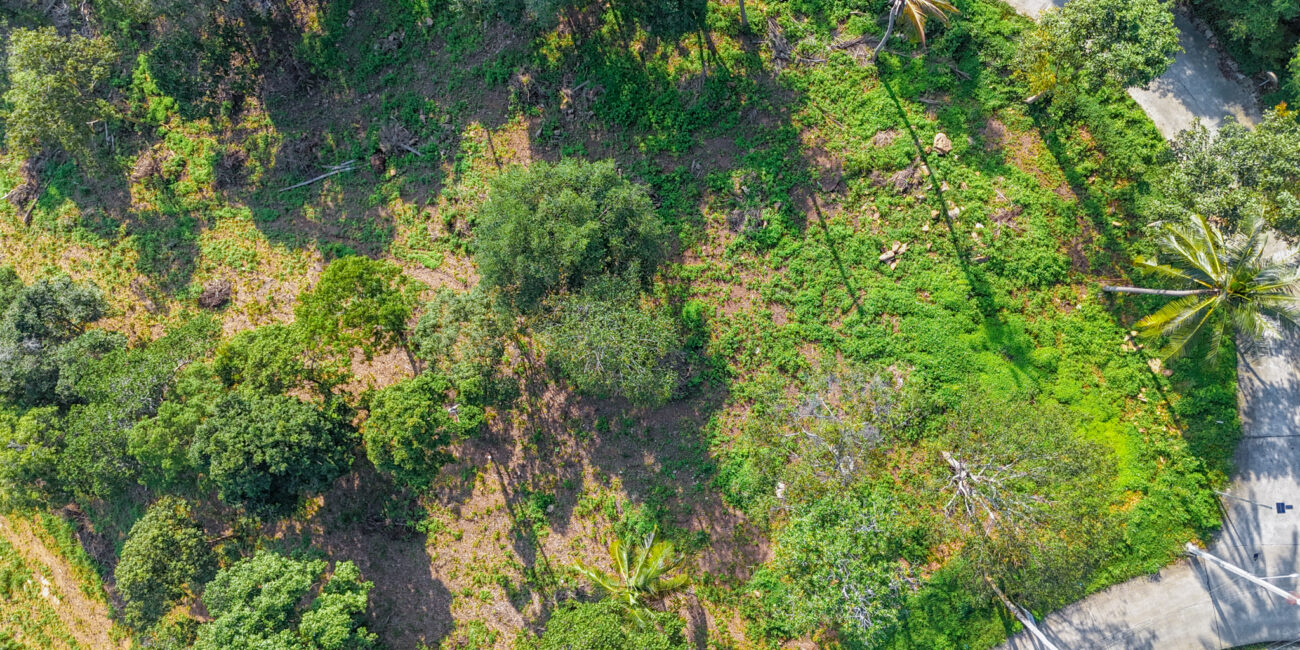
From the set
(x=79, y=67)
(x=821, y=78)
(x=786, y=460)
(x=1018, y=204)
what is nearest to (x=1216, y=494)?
(x=1018, y=204)

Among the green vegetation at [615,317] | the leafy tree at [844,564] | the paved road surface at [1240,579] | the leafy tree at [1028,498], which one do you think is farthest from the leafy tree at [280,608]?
the paved road surface at [1240,579]

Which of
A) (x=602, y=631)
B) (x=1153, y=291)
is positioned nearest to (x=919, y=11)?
(x=1153, y=291)

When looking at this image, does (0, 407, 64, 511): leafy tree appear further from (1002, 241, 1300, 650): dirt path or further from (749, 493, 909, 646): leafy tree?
(1002, 241, 1300, 650): dirt path

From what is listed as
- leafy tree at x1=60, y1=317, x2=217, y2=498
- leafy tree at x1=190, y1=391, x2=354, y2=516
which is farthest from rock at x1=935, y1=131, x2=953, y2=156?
leafy tree at x1=60, y1=317, x2=217, y2=498

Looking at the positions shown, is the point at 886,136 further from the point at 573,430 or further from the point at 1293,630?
the point at 1293,630

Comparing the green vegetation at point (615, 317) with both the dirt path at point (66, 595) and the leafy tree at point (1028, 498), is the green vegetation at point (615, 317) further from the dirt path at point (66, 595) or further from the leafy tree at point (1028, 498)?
the dirt path at point (66, 595)

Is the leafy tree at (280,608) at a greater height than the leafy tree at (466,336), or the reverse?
the leafy tree at (466,336)
